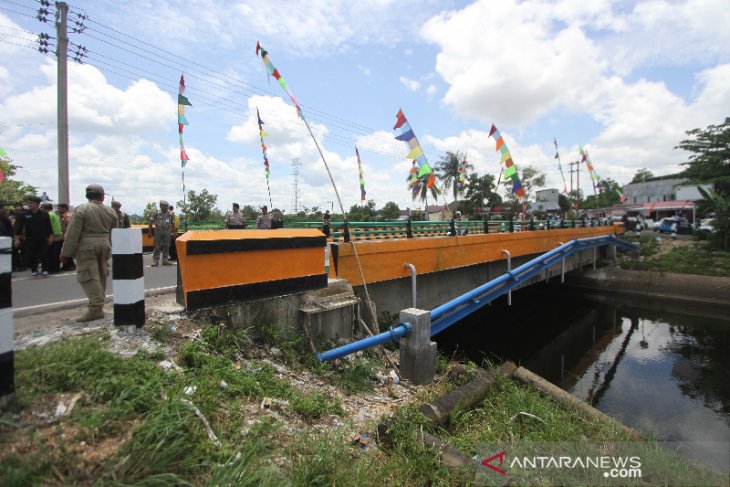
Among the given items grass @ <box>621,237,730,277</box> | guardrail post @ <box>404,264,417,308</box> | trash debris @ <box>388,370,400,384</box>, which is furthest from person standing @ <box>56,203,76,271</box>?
grass @ <box>621,237,730,277</box>

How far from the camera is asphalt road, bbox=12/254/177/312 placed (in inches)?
212

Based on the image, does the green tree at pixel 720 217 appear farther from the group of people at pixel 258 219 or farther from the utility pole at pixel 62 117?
the utility pole at pixel 62 117

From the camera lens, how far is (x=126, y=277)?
344cm

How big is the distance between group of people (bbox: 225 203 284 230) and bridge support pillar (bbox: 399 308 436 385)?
7316mm

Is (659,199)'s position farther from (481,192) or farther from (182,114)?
(182,114)

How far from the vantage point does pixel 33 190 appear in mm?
32375

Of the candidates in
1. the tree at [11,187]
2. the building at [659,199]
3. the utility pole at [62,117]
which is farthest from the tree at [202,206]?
the building at [659,199]

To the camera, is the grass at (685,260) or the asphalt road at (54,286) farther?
the grass at (685,260)

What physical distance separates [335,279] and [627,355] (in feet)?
35.9

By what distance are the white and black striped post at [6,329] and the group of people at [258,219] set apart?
321 inches

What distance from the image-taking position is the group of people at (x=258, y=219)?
417 inches

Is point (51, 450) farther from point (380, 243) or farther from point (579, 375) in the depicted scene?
point (579, 375)

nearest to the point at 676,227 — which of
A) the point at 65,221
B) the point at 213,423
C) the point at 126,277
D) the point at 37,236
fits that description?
the point at 213,423

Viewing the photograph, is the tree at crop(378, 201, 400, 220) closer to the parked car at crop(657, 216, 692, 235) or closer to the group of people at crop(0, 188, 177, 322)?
the parked car at crop(657, 216, 692, 235)
